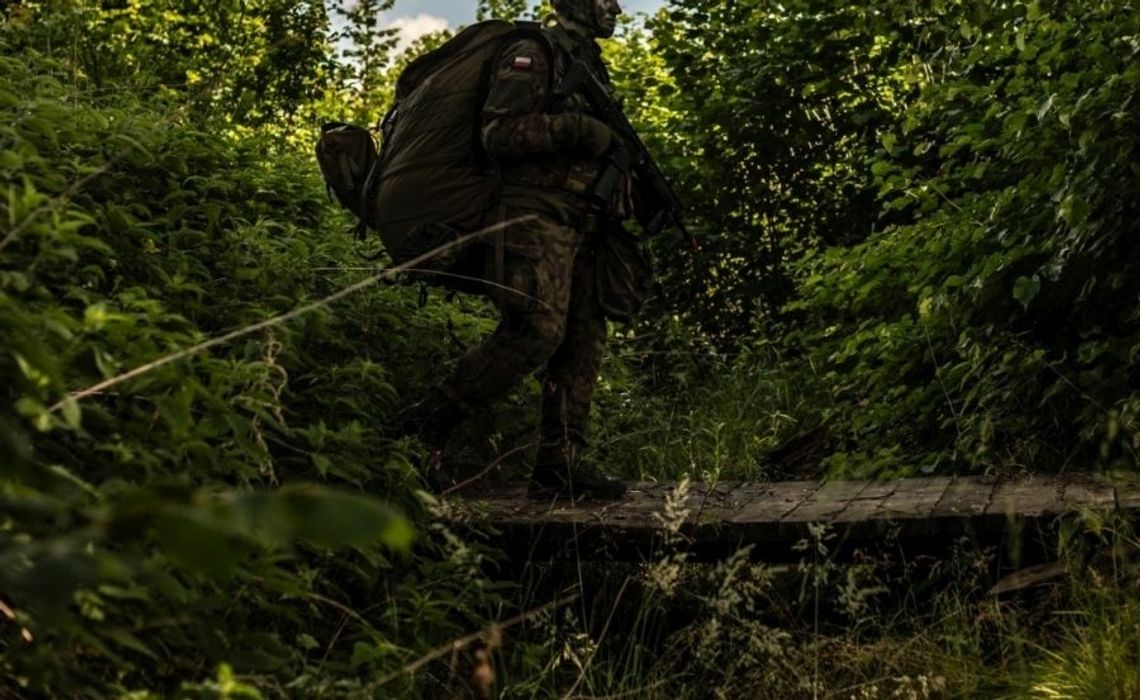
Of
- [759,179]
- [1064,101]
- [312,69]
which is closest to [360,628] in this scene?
[1064,101]

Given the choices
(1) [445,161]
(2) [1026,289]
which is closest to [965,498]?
(2) [1026,289]

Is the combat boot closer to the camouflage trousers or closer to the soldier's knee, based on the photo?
the camouflage trousers

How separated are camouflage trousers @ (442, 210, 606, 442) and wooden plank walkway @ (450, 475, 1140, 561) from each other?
47 centimetres

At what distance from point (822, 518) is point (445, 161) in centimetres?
204

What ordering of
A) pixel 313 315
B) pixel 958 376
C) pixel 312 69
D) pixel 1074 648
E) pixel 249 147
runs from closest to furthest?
pixel 1074 648
pixel 313 315
pixel 958 376
pixel 249 147
pixel 312 69

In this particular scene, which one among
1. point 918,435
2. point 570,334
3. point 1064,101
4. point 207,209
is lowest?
point 918,435

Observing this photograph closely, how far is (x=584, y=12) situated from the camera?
596 cm

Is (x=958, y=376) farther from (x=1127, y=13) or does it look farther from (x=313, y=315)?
(x=313, y=315)

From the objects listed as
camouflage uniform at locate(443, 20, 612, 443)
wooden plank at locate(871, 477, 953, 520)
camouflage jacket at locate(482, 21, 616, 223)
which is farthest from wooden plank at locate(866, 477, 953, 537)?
camouflage jacket at locate(482, 21, 616, 223)

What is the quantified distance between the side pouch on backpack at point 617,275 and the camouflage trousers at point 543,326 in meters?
0.04

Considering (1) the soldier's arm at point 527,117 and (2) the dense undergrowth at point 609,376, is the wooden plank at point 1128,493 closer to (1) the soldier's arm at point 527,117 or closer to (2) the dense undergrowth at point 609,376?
(2) the dense undergrowth at point 609,376

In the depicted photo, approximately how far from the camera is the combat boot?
6.04 metres

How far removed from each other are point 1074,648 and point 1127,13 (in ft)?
10.9

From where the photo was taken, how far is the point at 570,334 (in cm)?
614
